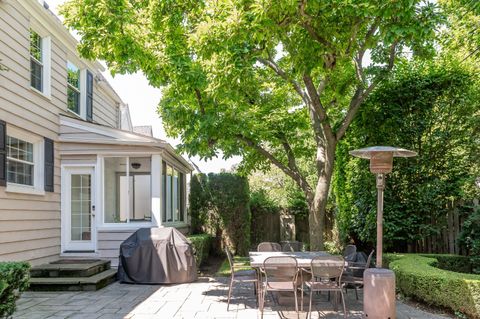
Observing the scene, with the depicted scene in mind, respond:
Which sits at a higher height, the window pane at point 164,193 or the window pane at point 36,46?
the window pane at point 36,46

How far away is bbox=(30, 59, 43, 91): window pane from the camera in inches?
341

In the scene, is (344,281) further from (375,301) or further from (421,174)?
(421,174)

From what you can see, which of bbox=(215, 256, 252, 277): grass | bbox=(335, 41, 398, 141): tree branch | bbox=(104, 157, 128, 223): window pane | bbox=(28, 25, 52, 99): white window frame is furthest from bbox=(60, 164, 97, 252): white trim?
bbox=(335, 41, 398, 141): tree branch

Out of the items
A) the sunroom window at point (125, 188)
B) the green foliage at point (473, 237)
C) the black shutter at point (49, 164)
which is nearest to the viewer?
the green foliage at point (473, 237)

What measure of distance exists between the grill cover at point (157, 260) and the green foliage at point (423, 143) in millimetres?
3811

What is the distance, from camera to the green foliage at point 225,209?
1265 centimetres

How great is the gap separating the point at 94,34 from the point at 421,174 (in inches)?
271

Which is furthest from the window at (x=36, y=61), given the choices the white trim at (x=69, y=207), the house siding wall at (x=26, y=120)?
the white trim at (x=69, y=207)

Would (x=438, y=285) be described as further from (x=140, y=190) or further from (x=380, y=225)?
(x=140, y=190)

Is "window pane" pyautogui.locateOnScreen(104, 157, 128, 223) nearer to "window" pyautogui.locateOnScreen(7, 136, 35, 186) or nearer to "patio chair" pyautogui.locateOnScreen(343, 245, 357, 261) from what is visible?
"window" pyautogui.locateOnScreen(7, 136, 35, 186)

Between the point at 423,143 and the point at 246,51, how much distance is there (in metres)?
4.47

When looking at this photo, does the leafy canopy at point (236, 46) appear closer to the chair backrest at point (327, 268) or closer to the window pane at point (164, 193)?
the window pane at point (164, 193)

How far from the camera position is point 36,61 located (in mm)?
8781

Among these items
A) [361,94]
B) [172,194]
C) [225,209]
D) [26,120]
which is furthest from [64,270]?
[361,94]
